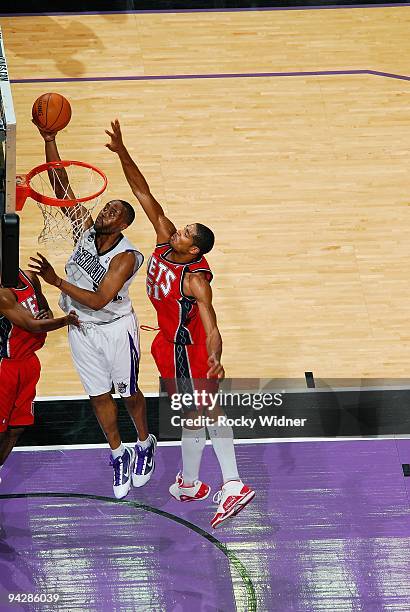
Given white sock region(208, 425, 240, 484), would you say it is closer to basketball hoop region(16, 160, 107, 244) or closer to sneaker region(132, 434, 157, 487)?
sneaker region(132, 434, 157, 487)

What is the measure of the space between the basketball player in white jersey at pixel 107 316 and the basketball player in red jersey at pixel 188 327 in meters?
0.23

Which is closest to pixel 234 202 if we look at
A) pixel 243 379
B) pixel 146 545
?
pixel 243 379

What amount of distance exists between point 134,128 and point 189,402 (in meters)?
4.33

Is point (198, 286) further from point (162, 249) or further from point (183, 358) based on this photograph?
point (183, 358)

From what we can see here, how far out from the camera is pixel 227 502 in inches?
335

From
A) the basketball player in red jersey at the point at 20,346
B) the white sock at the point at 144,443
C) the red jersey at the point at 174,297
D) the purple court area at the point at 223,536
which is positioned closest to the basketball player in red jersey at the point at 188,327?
the red jersey at the point at 174,297

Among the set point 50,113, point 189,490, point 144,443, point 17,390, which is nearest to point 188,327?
point 144,443

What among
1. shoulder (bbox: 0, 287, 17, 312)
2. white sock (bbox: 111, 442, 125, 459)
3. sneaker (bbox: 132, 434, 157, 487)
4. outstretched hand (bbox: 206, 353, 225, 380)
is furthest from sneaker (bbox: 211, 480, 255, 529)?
shoulder (bbox: 0, 287, 17, 312)

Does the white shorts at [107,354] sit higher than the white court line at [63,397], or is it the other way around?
the white court line at [63,397]

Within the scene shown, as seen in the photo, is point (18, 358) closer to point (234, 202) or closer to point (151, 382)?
point (151, 382)

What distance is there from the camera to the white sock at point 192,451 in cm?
860

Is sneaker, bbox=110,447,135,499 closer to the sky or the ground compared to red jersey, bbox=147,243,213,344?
closer to the ground

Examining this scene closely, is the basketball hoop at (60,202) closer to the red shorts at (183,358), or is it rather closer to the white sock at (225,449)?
the red shorts at (183,358)

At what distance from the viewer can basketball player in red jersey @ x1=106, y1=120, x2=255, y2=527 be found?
27.2 ft
